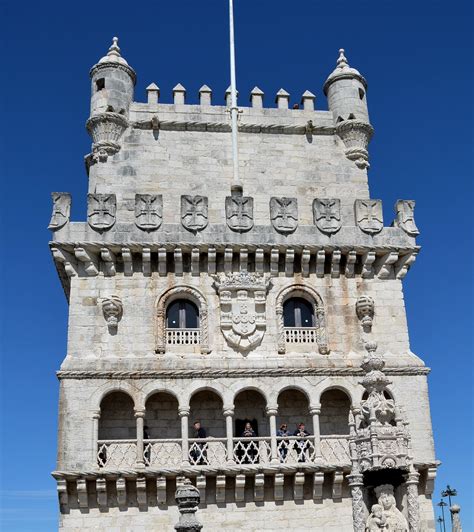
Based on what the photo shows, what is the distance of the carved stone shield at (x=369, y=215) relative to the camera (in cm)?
3083

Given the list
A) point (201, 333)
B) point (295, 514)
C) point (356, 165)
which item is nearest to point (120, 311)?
point (201, 333)

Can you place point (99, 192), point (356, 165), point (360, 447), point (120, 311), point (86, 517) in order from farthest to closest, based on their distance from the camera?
point (356, 165) → point (99, 192) → point (120, 311) → point (86, 517) → point (360, 447)

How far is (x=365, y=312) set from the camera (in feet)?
98.0

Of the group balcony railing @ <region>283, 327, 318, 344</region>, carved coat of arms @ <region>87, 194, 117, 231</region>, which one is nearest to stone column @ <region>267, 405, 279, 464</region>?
balcony railing @ <region>283, 327, 318, 344</region>

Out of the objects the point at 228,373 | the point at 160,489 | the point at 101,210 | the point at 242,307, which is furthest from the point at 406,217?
the point at 160,489

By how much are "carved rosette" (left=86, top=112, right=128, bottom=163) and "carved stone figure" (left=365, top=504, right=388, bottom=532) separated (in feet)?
64.2

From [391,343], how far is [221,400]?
22.0 ft

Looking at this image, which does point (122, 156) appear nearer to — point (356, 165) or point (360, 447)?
point (356, 165)

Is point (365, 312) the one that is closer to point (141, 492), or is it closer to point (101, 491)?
point (141, 492)

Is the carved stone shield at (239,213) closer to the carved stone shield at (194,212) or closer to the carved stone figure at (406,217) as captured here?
the carved stone shield at (194,212)

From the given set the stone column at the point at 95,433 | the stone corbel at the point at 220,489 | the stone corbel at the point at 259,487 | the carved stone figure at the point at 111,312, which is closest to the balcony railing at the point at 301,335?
the stone corbel at the point at 259,487

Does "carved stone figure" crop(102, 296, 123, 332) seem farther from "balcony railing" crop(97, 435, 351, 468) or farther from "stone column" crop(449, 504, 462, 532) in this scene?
"stone column" crop(449, 504, 462, 532)

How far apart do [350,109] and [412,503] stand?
20322mm

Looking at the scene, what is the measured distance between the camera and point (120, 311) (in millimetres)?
29000
